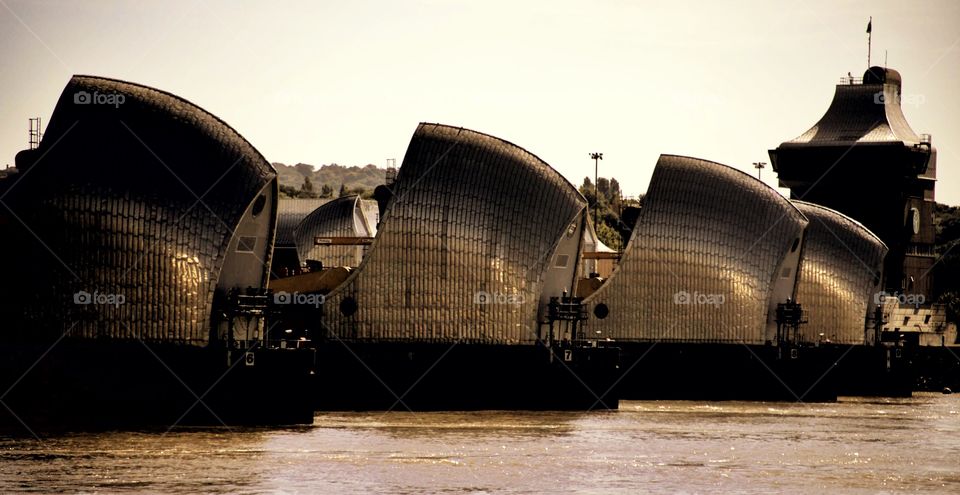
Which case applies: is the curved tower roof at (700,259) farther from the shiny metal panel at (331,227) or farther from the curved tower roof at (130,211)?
the curved tower roof at (130,211)

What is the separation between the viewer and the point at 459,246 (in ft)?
323

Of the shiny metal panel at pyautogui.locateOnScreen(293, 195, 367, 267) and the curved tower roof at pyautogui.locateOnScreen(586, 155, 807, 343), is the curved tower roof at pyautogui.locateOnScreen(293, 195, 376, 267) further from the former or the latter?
the curved tower roof at pyautogui.locateOnScreen(586, 155, 807, 343)

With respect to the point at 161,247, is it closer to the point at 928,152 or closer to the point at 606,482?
the point at 606,482

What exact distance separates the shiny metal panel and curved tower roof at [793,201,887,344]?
30269mm

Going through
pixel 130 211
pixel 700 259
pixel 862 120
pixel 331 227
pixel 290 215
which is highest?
pixel 862 120

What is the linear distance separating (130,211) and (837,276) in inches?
2268

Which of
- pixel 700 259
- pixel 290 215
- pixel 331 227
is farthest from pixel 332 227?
pixel 290 215

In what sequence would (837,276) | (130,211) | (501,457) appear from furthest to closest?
(837,276) → (130,211) → (501,457)

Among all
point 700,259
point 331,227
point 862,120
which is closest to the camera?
point 700,259

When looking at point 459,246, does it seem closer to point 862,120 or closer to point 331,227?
point 331,227

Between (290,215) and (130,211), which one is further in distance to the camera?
(290,215)

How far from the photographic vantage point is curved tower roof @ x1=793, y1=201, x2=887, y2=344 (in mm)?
123125

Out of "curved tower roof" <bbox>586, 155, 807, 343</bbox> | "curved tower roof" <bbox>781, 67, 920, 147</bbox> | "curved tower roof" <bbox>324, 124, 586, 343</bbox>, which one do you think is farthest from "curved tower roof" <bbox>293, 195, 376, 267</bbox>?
"curved tower roof" <bbox>781, 67, 920, 147</bbox>

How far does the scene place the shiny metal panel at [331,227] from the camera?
12855 cm
